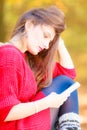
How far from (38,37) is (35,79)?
6.9 inches

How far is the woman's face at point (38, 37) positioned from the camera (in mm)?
1453

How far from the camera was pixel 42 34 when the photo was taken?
1472 millimetres

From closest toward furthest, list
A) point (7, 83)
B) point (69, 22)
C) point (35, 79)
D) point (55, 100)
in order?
point (7, 83) < point (55, 100) < point (35, 79) < point (69, 22)

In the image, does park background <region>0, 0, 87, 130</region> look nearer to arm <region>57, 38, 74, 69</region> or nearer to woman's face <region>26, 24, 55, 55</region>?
arm <region>57, 38, 74, 69</region>

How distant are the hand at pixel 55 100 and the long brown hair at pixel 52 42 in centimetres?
10

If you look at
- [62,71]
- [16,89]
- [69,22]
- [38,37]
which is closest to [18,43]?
[38,37]

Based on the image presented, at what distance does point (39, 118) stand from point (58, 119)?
14 centimetres

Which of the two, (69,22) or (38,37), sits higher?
(38,37)

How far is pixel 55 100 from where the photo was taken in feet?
4.73

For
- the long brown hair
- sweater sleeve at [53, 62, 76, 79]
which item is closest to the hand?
the long brown hair

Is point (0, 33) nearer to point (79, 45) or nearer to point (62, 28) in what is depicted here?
point (79, 45)

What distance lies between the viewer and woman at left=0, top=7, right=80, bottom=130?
4.39 feet

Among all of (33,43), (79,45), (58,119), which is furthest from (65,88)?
(79,45)

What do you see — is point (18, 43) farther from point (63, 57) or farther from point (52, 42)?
point (63, 57)
